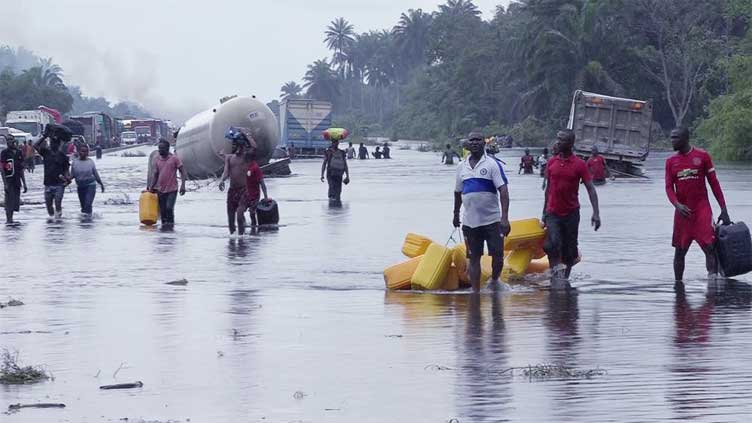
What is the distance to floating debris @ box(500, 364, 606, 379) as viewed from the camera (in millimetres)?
8938

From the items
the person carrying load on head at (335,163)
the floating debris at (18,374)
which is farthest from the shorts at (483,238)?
the person carrying load on head at (335,163)

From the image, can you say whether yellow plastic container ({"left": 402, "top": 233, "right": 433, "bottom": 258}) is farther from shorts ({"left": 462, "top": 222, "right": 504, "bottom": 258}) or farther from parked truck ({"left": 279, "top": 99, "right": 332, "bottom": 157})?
parked truck ({"left": 279, "top": 99, "right": 332, "bottom": 157})

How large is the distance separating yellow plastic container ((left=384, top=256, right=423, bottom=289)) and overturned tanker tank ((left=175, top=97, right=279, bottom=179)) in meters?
30.2

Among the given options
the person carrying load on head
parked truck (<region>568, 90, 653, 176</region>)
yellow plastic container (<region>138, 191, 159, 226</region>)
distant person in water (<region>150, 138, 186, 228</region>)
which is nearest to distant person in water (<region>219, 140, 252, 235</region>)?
distant person in water (<region>150, 138, 186, 228</region>)

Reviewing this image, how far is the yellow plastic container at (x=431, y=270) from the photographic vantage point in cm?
1450

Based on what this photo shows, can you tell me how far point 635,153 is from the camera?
149ft

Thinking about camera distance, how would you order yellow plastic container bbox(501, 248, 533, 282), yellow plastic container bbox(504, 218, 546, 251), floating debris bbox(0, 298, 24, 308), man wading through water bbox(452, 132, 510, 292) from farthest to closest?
yellow plastic container bbox(501, 248, 533, 282)
yellow plastic container bbox(504, 218, 546, 251)
man wading through water bbox(452, 132, 510, 292)
floating debris bbox(0, 298, 24, 308)

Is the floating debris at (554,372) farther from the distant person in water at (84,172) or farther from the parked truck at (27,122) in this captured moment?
the parked truck at (27,122)

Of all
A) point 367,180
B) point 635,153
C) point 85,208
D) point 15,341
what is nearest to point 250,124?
point 367,180

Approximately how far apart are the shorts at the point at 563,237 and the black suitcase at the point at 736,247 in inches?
53.7

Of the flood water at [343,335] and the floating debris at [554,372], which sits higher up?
the floating debris at [554,372]

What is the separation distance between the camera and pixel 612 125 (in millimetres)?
45625

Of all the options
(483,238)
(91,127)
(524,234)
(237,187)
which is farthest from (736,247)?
(91,127)

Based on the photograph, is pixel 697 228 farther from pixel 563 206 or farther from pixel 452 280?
pixel 452 280
